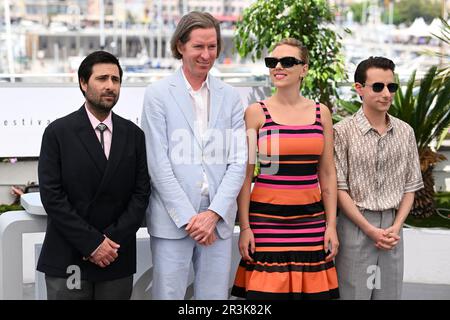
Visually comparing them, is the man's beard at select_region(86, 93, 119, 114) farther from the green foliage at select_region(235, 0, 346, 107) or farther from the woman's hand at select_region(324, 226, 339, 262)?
the green foliage at select_region(235, 0, 346, 107)

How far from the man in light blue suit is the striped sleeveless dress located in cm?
13

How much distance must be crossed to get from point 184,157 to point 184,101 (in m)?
0.27

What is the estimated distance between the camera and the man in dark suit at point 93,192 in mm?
3330

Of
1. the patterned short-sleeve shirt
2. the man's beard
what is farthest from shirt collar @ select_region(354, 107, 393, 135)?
the man's beard

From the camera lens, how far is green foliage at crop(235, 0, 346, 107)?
32.9 ft

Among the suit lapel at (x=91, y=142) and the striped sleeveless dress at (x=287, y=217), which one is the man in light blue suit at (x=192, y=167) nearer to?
the striped sleeveless dress at (x=287, y=217)

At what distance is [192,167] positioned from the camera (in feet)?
11.7

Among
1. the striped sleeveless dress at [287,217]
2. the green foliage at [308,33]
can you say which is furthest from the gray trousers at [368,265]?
the green foliage at [308,33]

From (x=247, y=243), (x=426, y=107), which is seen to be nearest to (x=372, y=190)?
(x=247, y=243)

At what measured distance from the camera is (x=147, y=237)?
4.15m

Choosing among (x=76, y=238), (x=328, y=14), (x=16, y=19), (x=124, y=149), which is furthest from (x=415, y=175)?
(x=16, y=19)

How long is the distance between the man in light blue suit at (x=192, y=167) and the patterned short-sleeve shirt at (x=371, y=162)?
1.67ft

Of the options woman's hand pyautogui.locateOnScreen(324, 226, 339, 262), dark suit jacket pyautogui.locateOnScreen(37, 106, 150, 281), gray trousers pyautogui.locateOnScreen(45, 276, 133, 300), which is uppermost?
dark suit jacket pyautogui.locateOnScreen(37, 106, 150, 281)
